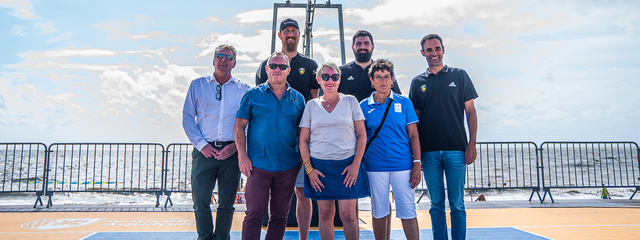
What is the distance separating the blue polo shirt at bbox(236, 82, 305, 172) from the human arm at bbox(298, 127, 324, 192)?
0.31ft

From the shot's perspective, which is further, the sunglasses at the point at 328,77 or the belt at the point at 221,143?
the belt at the point at 221,143

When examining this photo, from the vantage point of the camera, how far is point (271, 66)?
278 centimetres

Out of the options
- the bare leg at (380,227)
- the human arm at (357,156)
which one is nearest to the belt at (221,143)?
the human arm at (357,156)

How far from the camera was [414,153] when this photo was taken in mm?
2840

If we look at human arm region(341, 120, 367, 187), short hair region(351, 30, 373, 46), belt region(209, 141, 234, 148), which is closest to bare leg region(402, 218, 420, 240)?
human arm region(341, 120, 367, 187)

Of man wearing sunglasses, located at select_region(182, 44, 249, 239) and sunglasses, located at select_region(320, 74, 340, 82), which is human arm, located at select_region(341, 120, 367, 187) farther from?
man wearing sunglasses, located at select_region(182, 44, 249, 239)

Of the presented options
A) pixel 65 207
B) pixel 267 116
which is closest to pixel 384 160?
pixel 267 116

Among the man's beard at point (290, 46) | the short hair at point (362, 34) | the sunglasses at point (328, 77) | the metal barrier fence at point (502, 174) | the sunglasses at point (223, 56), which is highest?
the short hair at point (362, 34)

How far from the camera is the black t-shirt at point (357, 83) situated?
10.9ft

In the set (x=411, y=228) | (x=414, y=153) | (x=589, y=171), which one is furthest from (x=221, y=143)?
(x=589, y=171)

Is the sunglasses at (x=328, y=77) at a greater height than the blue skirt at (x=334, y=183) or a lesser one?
greater

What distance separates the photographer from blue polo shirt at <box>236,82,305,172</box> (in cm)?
264

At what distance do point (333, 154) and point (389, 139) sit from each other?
48 cm

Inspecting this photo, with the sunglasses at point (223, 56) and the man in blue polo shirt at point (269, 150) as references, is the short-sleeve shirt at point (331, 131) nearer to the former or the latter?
the man in blue polo shirt at point (269, 150)
